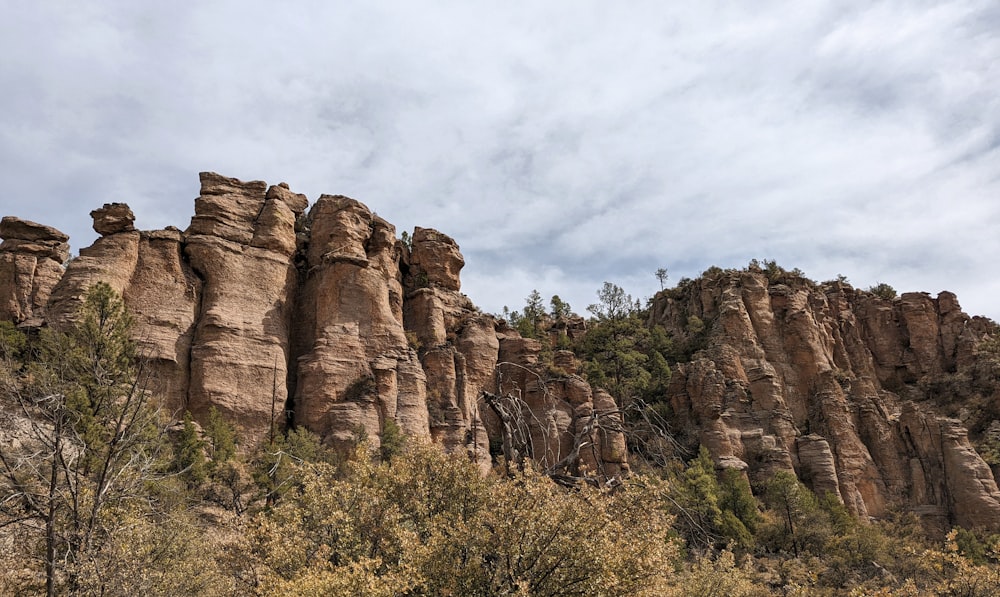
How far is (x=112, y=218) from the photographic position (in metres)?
45.0

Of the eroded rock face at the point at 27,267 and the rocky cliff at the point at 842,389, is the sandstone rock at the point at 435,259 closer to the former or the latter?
the rocky cliff at the point at 842,389

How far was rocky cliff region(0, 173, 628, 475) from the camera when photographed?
139 ft

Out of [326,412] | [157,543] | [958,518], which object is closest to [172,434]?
[326,412]

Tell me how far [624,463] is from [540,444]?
6967 millimetres

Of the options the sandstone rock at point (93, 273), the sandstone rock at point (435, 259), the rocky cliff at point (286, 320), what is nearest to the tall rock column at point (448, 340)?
the sandstone rock at point (435, 259)

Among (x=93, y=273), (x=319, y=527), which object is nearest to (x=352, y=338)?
(x=93, y=273)

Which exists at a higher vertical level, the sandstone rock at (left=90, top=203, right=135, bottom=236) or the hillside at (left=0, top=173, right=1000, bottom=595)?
the sandstone rock at (left=90, top=203, right=135, bottom=236)

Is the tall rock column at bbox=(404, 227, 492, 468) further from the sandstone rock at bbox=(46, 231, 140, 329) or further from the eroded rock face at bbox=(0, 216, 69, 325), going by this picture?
the eroded rock face at bbox=(0, 216, 69, 325)

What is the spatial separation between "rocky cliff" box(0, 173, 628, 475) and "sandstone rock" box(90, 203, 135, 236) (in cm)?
9

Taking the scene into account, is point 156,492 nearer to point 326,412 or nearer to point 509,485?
point 326,412

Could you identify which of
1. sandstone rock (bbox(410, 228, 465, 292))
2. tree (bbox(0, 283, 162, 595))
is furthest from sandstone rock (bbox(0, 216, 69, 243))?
sandstone rock (bbox(410, 228, 465, 292))

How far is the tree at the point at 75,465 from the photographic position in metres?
14.1

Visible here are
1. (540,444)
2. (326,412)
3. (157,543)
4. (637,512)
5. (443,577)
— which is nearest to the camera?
(443,577)

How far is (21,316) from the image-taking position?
135 feet
